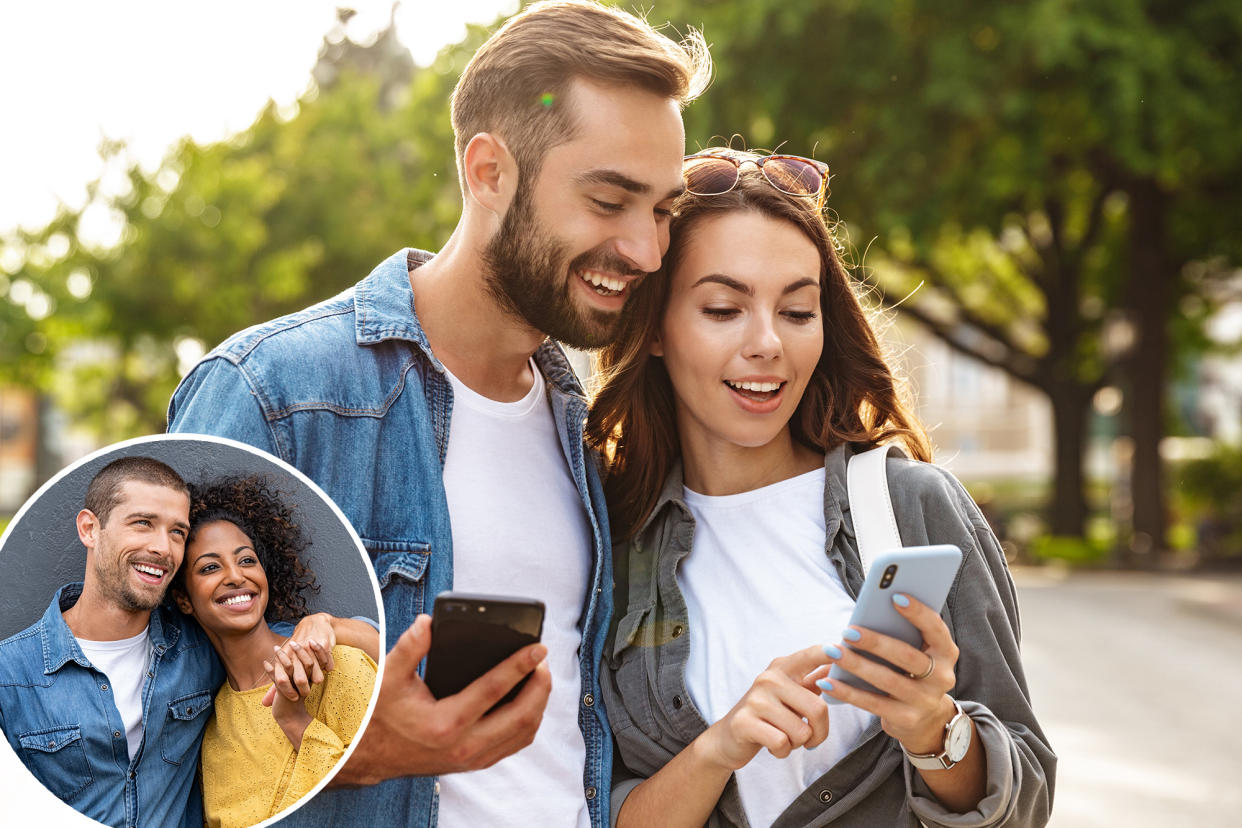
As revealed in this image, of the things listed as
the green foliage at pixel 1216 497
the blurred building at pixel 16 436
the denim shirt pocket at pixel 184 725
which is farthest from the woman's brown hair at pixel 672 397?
the blurred building at pixel 16 436

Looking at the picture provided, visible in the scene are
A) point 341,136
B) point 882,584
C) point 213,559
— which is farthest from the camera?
point 341,136

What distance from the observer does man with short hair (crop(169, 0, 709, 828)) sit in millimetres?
2533

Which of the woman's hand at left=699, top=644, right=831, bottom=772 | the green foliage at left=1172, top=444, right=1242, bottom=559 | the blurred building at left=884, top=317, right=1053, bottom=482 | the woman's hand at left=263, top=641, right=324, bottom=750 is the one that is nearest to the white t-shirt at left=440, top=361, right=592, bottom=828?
the woman's hand at left=699, top=644, right=831, bottom=772

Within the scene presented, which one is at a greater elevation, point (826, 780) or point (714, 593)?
point (714, 593)

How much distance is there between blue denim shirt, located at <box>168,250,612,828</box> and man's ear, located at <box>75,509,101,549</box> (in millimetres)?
476

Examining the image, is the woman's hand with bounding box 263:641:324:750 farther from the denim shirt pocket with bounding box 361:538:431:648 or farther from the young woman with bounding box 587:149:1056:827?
the young woman with bounding box 587:149:1056:827

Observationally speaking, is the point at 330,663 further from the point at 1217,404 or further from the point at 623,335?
the point at 1217,404

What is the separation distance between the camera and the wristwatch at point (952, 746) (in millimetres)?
2385

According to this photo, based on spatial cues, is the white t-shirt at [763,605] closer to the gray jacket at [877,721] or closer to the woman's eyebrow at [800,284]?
the gray jacket at [877,721]

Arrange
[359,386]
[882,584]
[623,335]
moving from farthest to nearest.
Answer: [623,335]
[359,386]
[882,584]

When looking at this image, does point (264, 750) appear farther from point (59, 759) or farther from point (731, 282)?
point (731, 282)

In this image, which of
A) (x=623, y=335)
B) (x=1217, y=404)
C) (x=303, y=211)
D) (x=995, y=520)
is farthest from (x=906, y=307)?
(x=1217, y=404)

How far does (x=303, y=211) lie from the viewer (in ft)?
87.0

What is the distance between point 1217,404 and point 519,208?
212 feet
